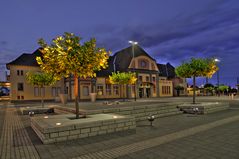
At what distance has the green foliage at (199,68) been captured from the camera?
15.5m

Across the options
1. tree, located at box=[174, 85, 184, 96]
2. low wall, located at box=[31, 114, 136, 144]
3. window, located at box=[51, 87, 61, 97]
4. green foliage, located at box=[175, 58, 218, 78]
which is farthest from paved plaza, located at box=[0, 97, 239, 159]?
tree, located at box=[174, 85, 184, 96]

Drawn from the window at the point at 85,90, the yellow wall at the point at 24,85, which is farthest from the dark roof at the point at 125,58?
the yellow wall at the point at 24,85

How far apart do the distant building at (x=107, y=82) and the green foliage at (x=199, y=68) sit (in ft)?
60.5

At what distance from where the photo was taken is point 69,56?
8438 millimetres

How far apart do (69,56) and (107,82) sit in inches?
1431

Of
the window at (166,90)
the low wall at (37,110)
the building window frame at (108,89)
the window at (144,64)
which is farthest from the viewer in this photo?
the window at (166,90)

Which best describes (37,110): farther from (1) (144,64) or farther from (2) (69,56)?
(1) (144,64)

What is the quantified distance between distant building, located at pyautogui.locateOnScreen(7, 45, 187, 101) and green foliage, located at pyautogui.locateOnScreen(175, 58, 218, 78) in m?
18.4

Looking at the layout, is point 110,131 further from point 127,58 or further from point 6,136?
point 127,58

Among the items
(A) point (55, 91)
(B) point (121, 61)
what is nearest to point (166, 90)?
(B) point (121, 61)

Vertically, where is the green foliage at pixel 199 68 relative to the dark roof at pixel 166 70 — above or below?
below

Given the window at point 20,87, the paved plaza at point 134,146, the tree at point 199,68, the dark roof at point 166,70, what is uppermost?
the dark roof at point 166,70

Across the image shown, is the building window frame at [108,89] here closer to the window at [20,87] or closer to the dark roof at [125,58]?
the dark roof at [125,58]

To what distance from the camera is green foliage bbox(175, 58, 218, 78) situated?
1545 centimetres
